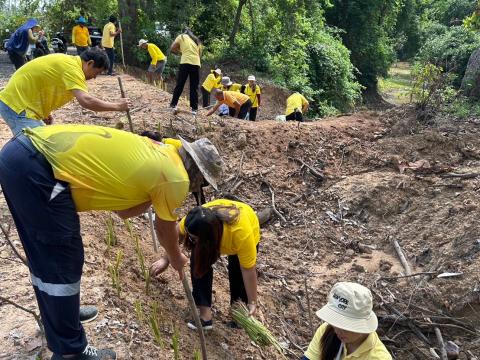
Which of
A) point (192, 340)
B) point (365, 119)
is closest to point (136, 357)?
point (192, 340)

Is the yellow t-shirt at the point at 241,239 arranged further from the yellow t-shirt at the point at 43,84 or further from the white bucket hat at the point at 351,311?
the yellow t-shirt at the point at 43,84

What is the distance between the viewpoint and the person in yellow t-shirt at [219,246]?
2980 mm

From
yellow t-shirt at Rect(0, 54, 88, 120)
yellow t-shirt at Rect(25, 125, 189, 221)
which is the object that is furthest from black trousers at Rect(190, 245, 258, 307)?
yellow t-shirt at Rect(0, 54, 88, 120)

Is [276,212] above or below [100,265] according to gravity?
below

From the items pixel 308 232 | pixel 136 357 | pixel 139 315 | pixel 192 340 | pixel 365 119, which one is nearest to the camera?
pixel 136 357

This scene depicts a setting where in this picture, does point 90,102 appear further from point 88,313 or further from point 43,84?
point 88,313

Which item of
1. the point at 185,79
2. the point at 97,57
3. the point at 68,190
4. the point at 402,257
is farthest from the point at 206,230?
the point at 185,79

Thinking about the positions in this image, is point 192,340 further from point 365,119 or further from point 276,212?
point 365,119

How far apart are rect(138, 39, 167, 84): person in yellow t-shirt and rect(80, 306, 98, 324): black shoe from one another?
9.13 m

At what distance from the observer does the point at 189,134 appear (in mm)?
7062

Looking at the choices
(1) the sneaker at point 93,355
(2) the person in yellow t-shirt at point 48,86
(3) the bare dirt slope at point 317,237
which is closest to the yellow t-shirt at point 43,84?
(2) the person in yellow t-shirt at point 48,86

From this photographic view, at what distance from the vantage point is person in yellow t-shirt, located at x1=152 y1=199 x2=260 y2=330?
2980 mm

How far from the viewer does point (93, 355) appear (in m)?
2.56

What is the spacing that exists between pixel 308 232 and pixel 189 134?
7.97ft
